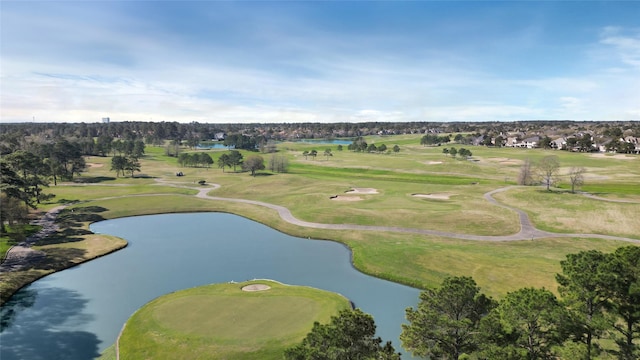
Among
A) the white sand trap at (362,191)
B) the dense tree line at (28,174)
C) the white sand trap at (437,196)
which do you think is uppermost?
the dense tree line at (28,174)

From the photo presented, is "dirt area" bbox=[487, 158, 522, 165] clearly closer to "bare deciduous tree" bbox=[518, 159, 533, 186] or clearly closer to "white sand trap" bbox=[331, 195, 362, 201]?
"bare deciduous tree" bbox=[518, 159, 533, 186]

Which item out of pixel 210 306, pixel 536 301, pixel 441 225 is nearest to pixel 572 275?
pixel 536 301

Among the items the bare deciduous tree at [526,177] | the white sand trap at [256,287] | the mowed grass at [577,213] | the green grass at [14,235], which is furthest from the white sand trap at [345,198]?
the green grass at [14,235]

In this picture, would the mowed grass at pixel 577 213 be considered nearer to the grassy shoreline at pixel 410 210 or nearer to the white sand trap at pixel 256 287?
the grassy shoreline at pixel 410 210

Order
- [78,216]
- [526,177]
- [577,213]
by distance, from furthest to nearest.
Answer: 1. [526,177]
2. [78,216]
3. [577,213]

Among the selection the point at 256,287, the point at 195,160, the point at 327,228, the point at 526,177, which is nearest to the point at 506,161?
the point at 526,177

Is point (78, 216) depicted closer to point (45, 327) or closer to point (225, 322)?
point (45, 327)

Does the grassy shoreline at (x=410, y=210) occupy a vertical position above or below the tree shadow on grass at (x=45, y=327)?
above
